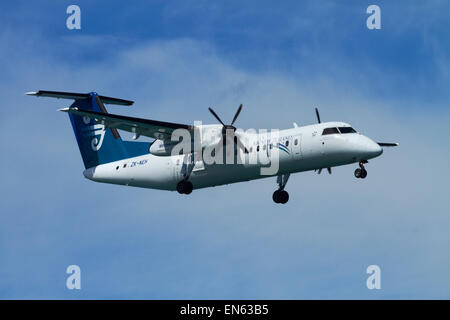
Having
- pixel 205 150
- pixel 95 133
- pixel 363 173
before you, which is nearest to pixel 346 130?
pixel 363 173

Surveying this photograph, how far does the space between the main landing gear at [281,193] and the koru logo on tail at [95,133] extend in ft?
27.9

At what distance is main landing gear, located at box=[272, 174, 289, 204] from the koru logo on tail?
8.51 m

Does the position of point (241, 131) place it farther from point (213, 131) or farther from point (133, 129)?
point (133, 129)

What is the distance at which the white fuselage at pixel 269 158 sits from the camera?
28281 mm

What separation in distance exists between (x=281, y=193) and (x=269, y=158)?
3.37 metres

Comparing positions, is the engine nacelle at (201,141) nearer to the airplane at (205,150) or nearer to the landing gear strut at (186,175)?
the airplane at (205,150)

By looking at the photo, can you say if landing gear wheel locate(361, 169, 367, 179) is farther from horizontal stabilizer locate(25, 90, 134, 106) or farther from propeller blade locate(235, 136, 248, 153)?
horizontal stabilizer locate(25, 90, 134, 106)

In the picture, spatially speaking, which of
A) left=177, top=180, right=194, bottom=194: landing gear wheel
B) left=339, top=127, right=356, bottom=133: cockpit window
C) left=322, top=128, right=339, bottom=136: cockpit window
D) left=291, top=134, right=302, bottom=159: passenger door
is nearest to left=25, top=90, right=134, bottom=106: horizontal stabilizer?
left=177, top=180, right=194, bottom=194: landing gear wheel

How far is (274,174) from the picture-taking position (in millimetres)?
29781

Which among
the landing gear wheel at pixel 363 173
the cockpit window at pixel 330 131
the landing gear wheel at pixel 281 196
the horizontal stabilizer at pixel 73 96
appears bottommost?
the landing gear wheel at pixel 281 196

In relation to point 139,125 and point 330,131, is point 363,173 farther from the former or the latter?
point 139,125

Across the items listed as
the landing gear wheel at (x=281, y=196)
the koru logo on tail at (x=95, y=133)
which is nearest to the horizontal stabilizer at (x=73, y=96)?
the koru logo on tail at (x=95, y=133)

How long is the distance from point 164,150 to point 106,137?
4.91 metres

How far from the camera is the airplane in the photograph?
93.7 feet
